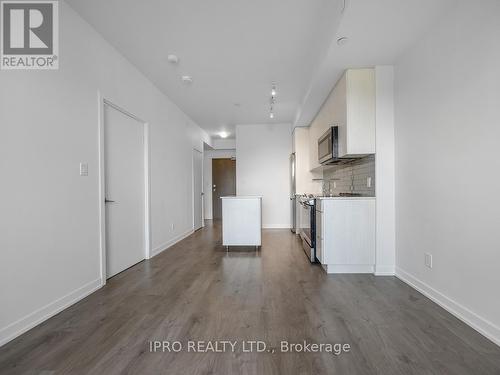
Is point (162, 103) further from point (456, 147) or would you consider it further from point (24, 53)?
point (456, 147)

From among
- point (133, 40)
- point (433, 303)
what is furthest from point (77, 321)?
point (433, 303)

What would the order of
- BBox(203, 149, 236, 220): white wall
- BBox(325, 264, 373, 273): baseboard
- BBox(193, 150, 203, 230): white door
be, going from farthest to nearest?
BBox(203, 149, 236, 220): white wall, BBox(193, 150, 203, 230): white door, BBox(325, 264, 373, 273): baseboard

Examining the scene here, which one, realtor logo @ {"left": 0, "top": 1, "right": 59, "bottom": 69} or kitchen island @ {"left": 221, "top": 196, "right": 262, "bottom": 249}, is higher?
realtor logo @ {"left": 0, "top": 1, "right": 59, "bottom": 69}

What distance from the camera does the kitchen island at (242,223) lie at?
4.09 metres

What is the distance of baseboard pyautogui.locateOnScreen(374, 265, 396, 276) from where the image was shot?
2875mm

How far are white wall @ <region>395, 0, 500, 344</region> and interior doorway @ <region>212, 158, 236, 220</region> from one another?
6.17 metres

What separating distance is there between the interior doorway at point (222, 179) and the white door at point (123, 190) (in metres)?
4.85

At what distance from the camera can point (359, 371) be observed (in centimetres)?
136

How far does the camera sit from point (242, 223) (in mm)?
4125

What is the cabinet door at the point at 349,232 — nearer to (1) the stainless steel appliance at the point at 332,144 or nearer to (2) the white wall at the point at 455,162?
(2) the white wall at the point at 455,162

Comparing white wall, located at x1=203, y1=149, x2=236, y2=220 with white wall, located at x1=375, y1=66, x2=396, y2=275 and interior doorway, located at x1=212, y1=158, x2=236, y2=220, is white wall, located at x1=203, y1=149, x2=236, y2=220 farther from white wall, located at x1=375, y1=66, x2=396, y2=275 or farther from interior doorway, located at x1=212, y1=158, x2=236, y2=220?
white wall, located at x1=375, y1=66, x2=396, y2=275

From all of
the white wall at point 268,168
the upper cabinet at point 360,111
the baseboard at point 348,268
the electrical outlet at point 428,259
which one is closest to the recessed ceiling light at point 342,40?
the upper cabinet at point 360,111

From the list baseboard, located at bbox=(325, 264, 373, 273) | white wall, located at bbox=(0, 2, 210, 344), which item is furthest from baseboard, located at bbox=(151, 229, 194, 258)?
baseboard, located at bbox=(325, 264, 373, 273)

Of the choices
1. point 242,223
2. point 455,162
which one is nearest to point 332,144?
point 455,162
